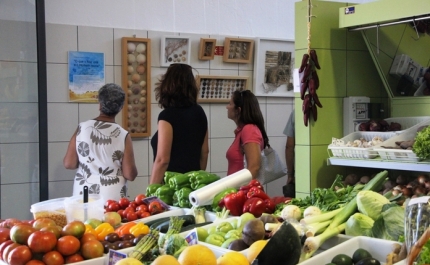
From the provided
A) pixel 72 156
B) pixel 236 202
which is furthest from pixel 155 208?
pixel 72 156

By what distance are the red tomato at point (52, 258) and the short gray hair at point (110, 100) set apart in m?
2.16

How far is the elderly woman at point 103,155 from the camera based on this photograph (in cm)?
429

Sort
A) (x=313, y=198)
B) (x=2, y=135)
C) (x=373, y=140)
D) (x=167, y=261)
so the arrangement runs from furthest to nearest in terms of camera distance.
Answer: (x=2, y=135) < (x=373, y=140) < (x=313, y=198) < (x=167, y=261)

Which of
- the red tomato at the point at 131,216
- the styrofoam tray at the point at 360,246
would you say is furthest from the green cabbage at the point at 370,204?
the red tomato at the point at 131,216

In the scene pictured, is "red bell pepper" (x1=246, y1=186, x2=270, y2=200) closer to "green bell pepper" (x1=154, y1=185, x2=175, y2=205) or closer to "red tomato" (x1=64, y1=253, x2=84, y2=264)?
"green bell pepper" (x1=154, y1=185, x2=175, y2=205)

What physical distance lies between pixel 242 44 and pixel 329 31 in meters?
1.87

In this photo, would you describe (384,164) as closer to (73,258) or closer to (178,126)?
(178,126)

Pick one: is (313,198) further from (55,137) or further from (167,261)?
(55,137)

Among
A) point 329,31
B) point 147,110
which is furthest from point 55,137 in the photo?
point 329,31

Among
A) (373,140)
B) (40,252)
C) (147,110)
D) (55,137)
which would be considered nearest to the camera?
(40,252)

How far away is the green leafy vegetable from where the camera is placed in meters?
3.43

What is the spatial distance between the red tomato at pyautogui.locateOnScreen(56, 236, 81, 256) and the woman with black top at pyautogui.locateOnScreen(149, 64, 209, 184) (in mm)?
1908

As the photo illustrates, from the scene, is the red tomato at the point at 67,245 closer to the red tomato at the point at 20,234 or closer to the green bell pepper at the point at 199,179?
the red tomato at the point at 20,234

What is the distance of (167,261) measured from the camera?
1940mm
